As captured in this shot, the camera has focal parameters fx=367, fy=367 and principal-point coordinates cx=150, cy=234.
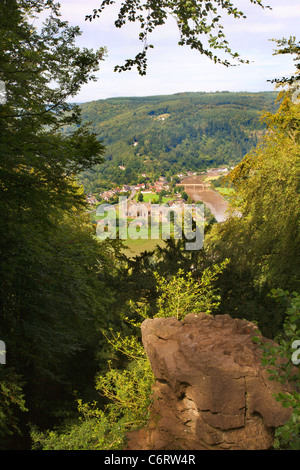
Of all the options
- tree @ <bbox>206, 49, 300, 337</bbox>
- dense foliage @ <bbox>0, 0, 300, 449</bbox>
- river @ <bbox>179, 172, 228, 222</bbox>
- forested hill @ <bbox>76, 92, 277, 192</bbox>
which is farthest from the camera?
forested hill @ <bbox>76, 92, 277, 192</bbox>

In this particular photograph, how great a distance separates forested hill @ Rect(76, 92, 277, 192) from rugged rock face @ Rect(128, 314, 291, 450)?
55979 millimetres

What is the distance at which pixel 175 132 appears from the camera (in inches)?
4761

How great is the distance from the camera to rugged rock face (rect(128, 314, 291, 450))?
3627 mm

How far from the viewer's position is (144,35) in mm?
3520

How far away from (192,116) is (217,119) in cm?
1517

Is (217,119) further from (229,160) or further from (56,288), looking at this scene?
(56,288)

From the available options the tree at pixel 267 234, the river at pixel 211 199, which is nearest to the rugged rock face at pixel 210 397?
the tree at pixel 267 234

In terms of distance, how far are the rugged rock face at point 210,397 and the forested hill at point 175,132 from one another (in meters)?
56.0

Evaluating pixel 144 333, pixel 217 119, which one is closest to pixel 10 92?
pixel 144 333

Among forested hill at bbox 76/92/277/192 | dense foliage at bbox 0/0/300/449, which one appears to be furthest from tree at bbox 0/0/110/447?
forested hill at bbox 76/92/277/192

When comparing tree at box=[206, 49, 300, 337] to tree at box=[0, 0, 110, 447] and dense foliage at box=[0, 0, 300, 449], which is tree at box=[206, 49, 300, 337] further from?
tree at box=[0, 0, 110, 447]

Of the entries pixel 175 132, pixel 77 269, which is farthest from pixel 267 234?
pixel 175 132

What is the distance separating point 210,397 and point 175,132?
122695mm

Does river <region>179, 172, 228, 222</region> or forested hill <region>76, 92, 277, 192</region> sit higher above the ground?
forested hill <region>76, 92, 277, 192</region>
